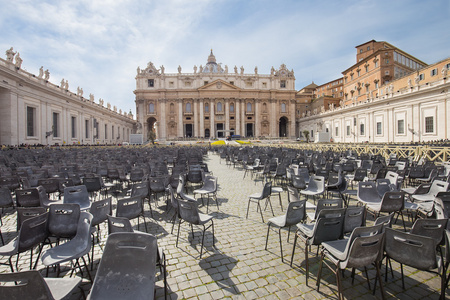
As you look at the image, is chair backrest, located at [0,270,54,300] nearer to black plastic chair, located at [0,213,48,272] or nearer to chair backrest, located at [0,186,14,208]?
black plastic chair, located at [0,213,48,272]

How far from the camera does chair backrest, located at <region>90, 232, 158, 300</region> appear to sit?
230cm

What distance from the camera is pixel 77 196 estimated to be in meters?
5.42

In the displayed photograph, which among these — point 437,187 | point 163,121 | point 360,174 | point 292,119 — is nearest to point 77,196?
point 360,174

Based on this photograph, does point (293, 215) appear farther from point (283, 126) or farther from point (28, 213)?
point (283, 126)

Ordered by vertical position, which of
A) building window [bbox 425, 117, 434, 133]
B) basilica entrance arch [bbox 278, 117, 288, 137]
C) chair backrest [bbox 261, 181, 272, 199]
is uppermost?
basilica entrance arch [bbox 278, 117, 288, 137]

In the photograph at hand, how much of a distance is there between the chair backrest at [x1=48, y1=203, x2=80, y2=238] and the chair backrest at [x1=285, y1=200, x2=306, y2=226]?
11.9 ft

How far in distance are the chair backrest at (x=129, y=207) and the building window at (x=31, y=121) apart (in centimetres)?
3201

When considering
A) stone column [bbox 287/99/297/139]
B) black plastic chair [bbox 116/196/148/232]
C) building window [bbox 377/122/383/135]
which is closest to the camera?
black plastic chair [bbox 116/196/148/232]

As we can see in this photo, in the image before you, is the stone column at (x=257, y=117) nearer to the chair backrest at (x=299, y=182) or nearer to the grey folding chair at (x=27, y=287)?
the chair backrest at (x=299, y=182)

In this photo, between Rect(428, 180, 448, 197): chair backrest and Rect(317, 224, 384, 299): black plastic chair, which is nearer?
Rect(317, 224, 384, 299): black plastic chair

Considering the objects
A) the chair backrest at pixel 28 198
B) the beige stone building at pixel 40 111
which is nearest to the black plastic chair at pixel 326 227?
the chair backrest at pixel 28 198

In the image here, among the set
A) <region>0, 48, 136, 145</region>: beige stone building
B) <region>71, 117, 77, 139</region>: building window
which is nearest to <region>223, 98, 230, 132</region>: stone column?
<region>0, 48, 136, 145</region>: beige stone building

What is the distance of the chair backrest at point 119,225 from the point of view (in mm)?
3035

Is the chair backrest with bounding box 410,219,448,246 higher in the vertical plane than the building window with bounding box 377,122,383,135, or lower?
lower
